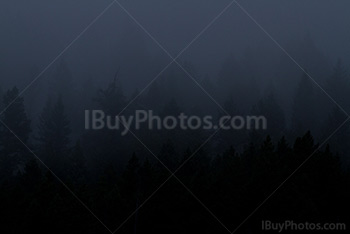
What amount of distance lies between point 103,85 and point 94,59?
14.7 meters

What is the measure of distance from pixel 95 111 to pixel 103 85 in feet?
67.4

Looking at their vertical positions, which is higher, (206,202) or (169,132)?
(169,132)

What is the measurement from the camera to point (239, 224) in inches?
837

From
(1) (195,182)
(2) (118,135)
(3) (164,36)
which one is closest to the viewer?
(1) (195,182)

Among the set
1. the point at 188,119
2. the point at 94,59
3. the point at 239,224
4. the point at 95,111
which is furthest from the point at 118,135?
the point at 94,59

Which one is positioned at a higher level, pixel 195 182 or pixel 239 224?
pixel 195 182

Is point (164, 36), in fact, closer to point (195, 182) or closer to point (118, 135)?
point (118, 135)

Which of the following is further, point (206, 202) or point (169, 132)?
point (169, 132)

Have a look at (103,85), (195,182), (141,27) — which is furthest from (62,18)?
(195,182)

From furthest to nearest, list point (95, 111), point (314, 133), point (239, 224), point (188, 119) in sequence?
1. point (95, 111)
2. point (314, 133)
3. point (188, 119)
4. point (239, 224)

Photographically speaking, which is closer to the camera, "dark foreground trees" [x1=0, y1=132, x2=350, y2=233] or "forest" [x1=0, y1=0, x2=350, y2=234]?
"dark foreground trees" [x1=0, y1=132, x2=350, y2=233]

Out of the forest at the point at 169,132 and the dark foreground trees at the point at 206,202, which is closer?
the dark foreground trees at the point at 206,202

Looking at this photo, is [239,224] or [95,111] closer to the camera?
[239,224]

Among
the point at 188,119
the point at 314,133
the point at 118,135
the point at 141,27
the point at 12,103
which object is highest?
the point at 141,27
